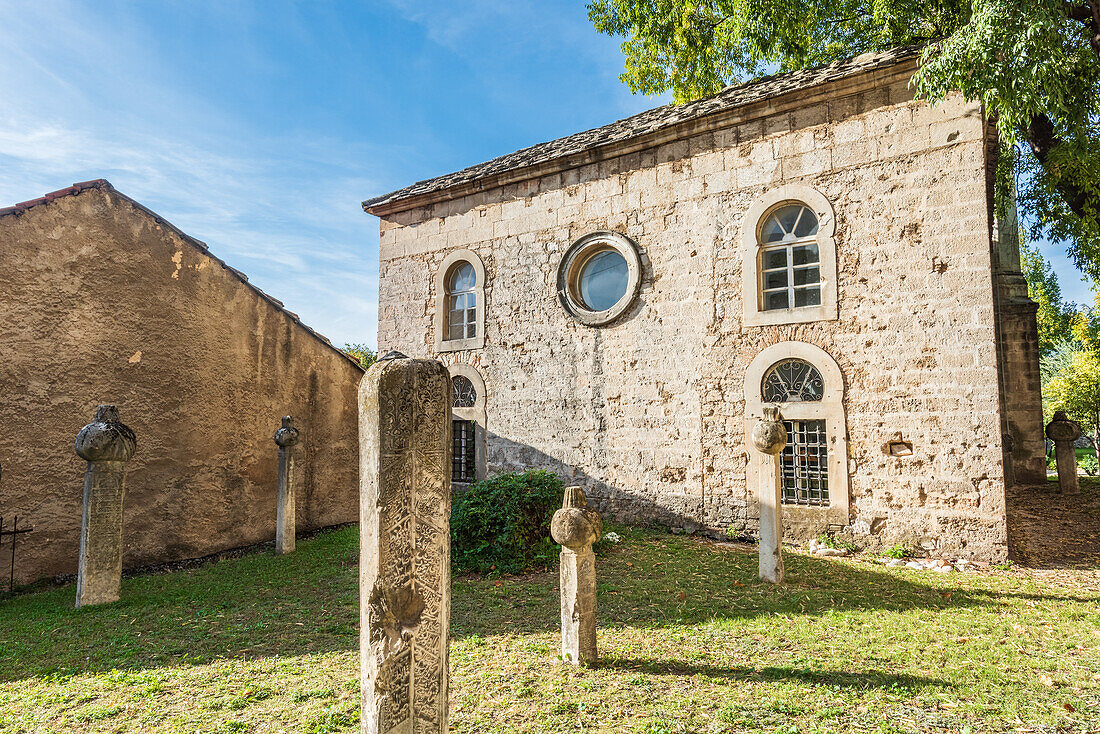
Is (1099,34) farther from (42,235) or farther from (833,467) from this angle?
(42,235)

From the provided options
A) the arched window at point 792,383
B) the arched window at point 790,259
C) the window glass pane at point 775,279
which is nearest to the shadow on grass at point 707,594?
the arched window at point 792,383

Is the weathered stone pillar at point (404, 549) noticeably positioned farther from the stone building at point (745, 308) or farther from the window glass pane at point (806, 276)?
the window glass pane at point (806, 276)

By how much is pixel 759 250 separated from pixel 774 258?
10.0 inches

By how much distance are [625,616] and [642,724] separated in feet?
6.98

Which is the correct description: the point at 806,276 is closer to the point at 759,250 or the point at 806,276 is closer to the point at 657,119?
the point at 759,250

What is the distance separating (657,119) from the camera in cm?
1026

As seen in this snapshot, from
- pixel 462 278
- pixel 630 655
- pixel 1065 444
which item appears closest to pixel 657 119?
pixel 462 278

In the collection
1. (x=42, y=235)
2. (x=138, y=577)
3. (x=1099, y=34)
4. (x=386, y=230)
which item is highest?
(x=1099, y=34)

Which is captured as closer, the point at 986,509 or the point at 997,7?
the point at 997,7

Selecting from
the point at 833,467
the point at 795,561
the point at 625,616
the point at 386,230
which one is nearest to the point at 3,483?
the point at 625,616

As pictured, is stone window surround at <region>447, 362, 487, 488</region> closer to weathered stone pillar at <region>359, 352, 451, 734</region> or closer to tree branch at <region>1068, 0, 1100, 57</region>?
weathered stone pillar at <region>359, 352, 451, 734</region>

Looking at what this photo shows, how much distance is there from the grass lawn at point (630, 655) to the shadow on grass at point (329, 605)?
0.10 ft

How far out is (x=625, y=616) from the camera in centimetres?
556

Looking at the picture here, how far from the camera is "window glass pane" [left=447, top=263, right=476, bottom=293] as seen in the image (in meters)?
12.2
